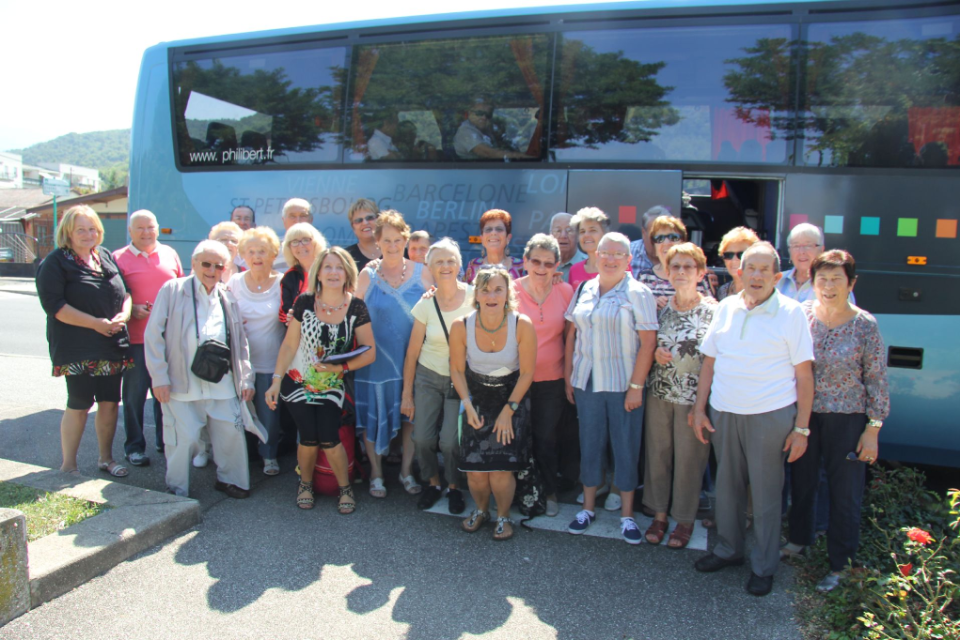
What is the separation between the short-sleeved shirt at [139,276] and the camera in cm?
502

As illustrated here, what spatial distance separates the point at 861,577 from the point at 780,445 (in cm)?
Result: 68

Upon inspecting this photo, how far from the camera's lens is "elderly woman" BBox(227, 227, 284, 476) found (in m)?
4.68

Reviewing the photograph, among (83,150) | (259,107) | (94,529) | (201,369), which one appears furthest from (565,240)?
(83,150)

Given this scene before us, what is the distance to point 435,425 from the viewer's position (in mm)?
4465

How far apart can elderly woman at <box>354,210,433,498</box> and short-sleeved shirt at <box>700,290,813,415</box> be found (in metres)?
2.16

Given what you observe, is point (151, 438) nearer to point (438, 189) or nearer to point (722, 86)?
point (438, 189)

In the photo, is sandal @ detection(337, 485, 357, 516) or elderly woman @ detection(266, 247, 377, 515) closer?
elderly woman @ detection(266, 247, 377, 515)

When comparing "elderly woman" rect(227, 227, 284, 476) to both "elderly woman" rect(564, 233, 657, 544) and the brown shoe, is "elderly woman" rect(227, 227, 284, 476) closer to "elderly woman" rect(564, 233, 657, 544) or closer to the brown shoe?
the brown shoe

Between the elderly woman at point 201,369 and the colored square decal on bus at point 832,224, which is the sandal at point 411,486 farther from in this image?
the colored square decal on bus at point 832,224

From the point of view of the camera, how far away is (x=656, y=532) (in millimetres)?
4008

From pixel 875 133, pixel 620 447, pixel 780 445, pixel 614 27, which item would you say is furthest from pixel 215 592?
pixel 875 133

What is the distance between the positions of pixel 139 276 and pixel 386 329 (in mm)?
2073

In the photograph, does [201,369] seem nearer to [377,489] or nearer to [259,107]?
[377,489]

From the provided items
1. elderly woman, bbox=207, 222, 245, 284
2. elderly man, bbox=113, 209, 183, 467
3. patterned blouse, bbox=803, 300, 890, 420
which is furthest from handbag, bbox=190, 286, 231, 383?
patterned blouse, bbox=803, 300, 890, 420
